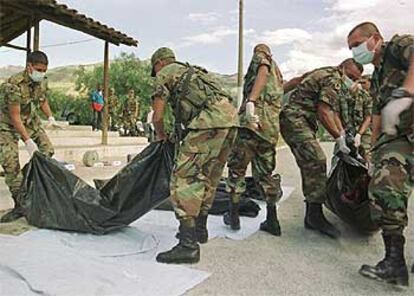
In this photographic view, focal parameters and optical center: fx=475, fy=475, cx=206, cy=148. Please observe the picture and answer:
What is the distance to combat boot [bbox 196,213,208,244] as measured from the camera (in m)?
3.45

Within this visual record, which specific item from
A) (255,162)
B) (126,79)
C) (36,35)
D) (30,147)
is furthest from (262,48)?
(126,79)

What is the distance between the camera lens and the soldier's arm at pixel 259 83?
3.60 meters

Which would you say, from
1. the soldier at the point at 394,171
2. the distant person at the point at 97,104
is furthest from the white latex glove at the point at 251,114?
the distant person at the point at 97,104

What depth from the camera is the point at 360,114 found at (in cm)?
536

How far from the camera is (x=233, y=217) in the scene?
151 inches

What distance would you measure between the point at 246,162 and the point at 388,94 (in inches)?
51.5

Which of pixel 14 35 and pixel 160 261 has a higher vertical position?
pixel 14 35

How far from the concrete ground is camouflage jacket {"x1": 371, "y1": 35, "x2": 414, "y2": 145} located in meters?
0.84

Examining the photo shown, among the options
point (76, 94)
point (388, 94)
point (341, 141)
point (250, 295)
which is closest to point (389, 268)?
point (250, 295)

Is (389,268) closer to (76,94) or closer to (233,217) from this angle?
(233,217)

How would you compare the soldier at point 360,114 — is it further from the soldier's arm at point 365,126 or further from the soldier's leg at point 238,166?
the soldier's leg at point 238,166

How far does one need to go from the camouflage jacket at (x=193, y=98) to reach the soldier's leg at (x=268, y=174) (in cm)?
68

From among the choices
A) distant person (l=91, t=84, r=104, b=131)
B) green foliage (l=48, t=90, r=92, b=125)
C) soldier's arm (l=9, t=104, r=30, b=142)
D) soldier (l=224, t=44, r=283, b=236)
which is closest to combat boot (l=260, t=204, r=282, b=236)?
soldier (l=224, t=44, r=283, b=236)

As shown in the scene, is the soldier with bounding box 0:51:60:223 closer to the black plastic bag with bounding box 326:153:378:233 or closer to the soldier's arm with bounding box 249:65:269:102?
the soldier's arm with bounding box 249:65:269:102
